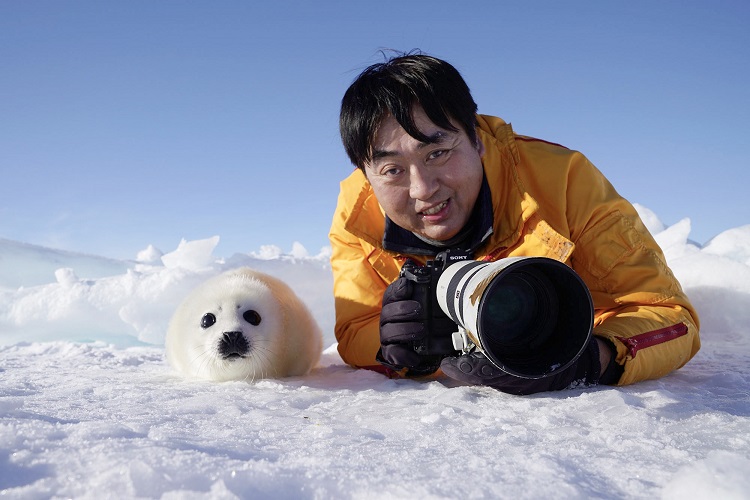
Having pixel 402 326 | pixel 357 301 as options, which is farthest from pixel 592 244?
pixel 357 301

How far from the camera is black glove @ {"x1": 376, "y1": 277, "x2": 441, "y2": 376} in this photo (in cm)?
216

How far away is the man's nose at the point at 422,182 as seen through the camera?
2.44m

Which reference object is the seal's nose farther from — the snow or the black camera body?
the black camera body

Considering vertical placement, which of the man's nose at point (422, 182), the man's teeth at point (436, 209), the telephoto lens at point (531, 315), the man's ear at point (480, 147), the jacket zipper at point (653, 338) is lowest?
the jacket zipper at point (653, 338)

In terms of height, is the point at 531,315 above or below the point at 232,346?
above

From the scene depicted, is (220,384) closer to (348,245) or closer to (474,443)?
(348,245)

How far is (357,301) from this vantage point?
9.83ft

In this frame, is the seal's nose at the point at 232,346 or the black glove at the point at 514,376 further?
the seal's nose at the point at 232,346

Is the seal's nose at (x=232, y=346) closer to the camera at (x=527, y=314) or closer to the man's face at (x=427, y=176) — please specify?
the man's face at (x=427, y=176)

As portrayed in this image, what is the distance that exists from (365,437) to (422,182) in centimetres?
116

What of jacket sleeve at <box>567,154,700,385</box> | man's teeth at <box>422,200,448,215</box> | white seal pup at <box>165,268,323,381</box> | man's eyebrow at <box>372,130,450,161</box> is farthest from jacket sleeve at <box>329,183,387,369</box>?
jacket sleeve at <box>567,154,700,385</box>

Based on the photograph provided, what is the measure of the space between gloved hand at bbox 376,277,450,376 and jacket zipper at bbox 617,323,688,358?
0.71m

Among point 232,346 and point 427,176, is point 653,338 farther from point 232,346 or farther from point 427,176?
point 232,346

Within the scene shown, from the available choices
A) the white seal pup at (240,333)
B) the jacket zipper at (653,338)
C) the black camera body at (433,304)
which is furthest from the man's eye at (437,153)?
the white seal pup at (240,333)
